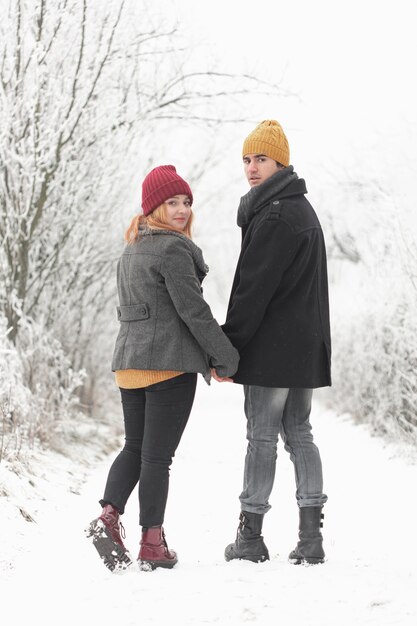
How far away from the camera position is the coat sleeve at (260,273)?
10.8 ft

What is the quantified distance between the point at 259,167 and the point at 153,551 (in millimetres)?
1734

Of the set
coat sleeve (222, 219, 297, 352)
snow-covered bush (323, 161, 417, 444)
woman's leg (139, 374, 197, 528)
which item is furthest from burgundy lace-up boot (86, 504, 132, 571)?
snow-covered bush (323, 161, 417, 444)

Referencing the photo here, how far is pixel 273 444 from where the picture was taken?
3445 mm

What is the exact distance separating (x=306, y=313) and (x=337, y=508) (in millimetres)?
2138

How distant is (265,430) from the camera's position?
3.42m

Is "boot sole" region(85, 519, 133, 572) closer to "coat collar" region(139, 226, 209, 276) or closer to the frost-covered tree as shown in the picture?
"coat collar" region(139, 226, 209, 276)

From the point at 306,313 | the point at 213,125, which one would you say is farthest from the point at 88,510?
the point at 213,125

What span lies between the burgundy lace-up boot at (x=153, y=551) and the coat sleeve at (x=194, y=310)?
75 cm

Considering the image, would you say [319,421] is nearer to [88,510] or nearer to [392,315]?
[392,315]

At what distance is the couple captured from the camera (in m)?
3.33

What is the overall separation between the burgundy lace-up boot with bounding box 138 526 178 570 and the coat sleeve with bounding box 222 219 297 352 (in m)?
0.90

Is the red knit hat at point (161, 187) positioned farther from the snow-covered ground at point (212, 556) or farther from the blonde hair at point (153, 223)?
the snow-covered ground at point (212, 556)

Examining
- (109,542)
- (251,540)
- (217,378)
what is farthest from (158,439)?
(251,540)

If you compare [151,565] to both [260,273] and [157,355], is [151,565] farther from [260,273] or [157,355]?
[260,273]
